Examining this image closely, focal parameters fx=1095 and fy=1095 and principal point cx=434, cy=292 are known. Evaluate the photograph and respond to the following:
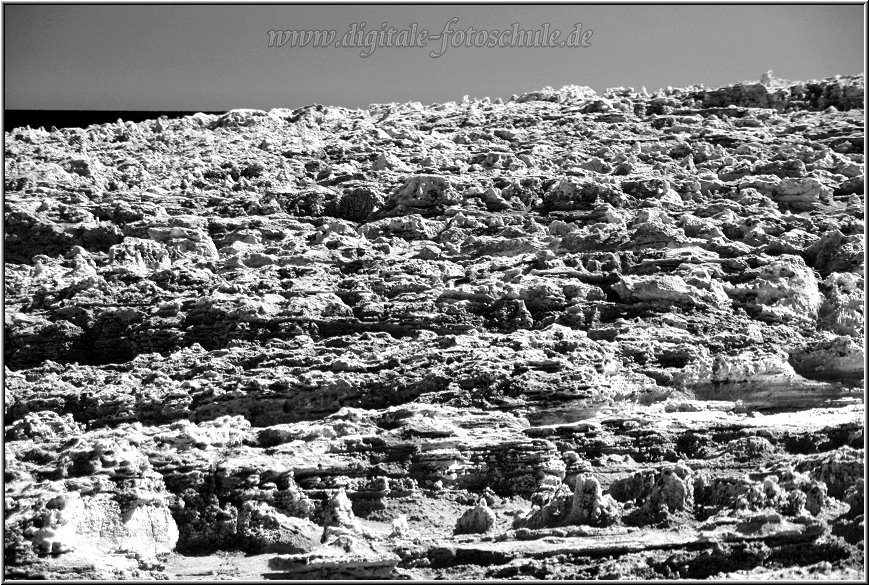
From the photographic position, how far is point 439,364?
14.6m

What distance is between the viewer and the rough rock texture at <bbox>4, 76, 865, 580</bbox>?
40.7 ft

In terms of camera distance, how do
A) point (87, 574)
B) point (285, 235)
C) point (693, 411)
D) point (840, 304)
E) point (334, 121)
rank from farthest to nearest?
point (334, 121), point (285, 235), point (840, 304), point (693, 411), point (87, 574)

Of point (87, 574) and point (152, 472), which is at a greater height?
point (152, 472)

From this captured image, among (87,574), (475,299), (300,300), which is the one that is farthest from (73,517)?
(475,299)

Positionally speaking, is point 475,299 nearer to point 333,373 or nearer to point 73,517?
point 333,373

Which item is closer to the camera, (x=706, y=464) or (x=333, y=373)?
(x=706, y=464)

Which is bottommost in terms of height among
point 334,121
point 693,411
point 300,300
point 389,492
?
point 389,492

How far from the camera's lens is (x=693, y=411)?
14.1 metres

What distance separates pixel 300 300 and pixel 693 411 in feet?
19.0

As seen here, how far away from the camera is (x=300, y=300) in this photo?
1596cm

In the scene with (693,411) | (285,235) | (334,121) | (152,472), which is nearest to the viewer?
(152,472)

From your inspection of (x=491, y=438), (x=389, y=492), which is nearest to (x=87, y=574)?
(x=389, y=492)

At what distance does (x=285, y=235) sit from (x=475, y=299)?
4152 millimetres

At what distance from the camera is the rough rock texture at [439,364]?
12.4 m
